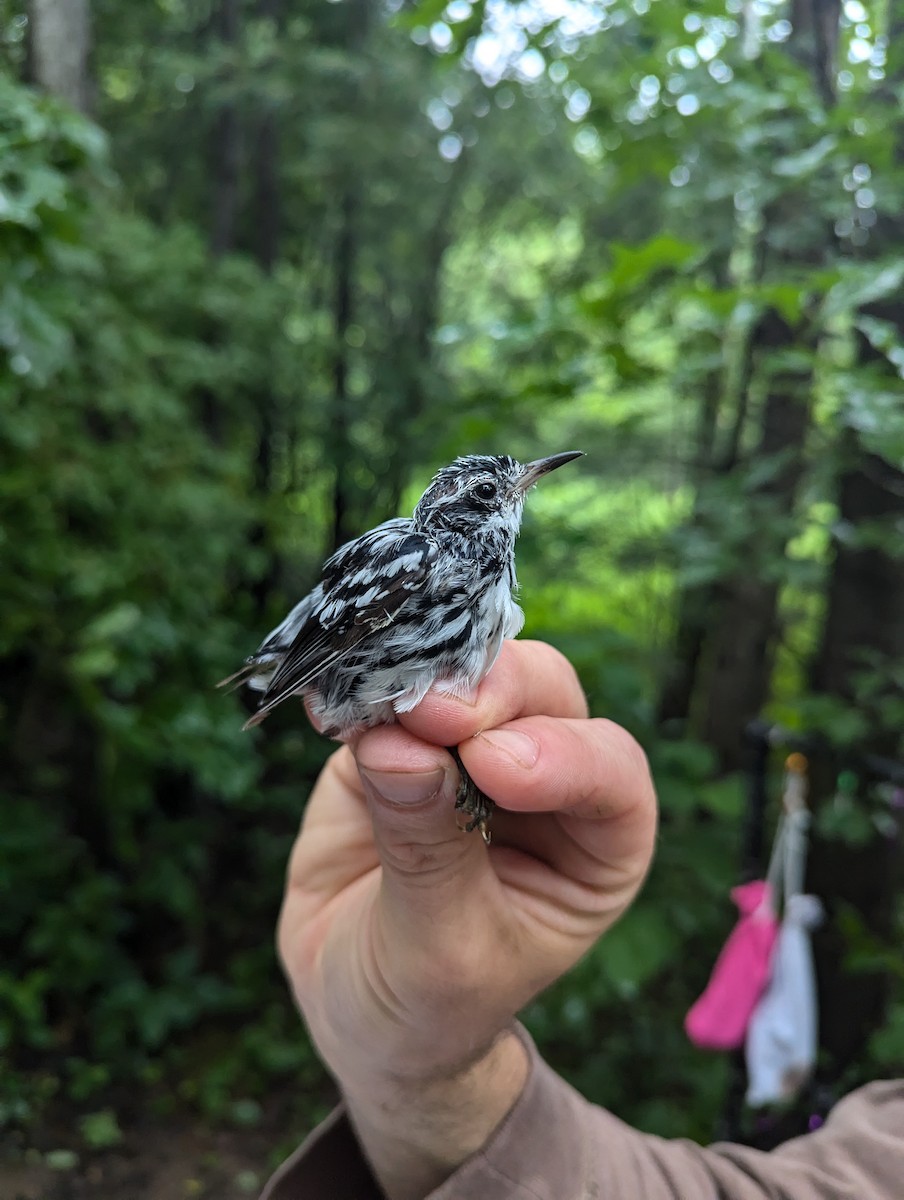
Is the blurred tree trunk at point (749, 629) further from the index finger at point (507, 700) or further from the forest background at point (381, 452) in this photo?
the index finger at point (507, 700)

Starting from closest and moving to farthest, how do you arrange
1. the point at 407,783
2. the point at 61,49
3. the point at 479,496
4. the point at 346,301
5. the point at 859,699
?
1. the point at 407,783
2. the point at 479,496
3. the point at 859,699
4. the point at 61,49
5. the point at 346,301

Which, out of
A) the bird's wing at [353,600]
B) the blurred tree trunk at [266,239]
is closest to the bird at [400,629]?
the bird's wing at [353,600]

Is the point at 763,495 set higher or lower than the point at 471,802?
higher

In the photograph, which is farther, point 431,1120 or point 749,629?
point 749,629

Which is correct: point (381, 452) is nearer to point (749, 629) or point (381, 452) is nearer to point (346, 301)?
point (346, 301)

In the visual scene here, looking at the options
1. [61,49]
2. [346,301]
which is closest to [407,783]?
[61,49]

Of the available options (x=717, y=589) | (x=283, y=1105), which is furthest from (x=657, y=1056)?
(x=717, y=589)

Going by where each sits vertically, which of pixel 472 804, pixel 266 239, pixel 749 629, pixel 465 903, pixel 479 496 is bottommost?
pixel 749 629

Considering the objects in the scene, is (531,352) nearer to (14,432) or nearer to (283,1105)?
(14,432)
